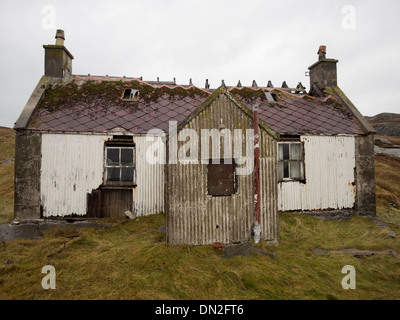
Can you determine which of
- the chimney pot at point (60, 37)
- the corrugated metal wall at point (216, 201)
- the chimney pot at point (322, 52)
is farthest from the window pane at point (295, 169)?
the chimney pot at point (60, 37)

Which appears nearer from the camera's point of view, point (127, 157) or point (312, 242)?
point (312, 242)

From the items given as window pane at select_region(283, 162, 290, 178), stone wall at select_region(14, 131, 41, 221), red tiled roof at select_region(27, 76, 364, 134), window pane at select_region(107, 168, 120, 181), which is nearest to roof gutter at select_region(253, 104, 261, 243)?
red tiled roof at select_region(27, 76, 364, 134)

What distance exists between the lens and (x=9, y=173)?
18.1m

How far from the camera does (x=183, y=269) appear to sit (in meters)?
5.15

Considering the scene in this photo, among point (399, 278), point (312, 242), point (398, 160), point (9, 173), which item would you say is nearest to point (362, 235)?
point (312, 242)

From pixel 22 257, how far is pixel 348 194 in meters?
12.4

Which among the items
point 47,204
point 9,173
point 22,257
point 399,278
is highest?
point 9,173

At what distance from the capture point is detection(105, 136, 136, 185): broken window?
9242 mm

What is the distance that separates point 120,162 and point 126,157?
0.32 m

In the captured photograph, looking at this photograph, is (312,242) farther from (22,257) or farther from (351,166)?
(22,257)

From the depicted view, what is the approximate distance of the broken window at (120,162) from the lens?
924 centimetres

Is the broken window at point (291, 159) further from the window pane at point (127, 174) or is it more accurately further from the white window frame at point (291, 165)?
the window pane at point (127, 174)

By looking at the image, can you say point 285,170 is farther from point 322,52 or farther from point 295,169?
point 322,52

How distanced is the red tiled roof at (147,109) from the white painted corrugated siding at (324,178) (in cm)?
60
